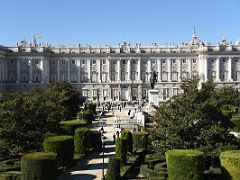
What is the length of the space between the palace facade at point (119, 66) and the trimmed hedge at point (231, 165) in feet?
268

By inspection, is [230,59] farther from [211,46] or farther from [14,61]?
[14,61]

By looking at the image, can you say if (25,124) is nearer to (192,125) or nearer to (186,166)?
(192,125)

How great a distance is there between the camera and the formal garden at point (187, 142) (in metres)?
22.6

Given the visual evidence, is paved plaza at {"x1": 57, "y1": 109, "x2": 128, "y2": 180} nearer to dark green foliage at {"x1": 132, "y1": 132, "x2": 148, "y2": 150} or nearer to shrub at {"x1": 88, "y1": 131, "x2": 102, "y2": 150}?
shrub at {"x1": 88, "y1": 131, "x2": 102, "y2": 150}

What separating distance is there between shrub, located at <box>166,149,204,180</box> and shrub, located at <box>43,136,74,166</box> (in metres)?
7.94

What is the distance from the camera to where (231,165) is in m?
22.2

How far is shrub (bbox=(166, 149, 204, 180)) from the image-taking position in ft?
73.4

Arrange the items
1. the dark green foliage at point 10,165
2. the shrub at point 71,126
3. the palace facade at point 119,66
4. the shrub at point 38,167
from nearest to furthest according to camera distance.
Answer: the shrub at point 38,167, the dark green foliage at point 10,165, the shrub at point 71,126, the palace facade at point 119,66

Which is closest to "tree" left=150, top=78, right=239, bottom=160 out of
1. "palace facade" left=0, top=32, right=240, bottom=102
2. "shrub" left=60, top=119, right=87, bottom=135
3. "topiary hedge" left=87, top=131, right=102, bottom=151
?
"topiary hedge" left=87, top=131, right=102, bottom=151

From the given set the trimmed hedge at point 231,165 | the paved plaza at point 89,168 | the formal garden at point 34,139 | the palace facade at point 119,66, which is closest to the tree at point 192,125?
the trimmed hedge at point 231,165

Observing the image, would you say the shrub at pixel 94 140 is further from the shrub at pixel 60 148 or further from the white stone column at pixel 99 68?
the white stone column at pixel 99 68

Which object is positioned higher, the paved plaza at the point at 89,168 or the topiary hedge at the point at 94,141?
the topiary hedge at the point at 94,141

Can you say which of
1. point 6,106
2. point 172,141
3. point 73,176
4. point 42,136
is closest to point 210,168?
point 172,141

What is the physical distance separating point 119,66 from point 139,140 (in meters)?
73.4
